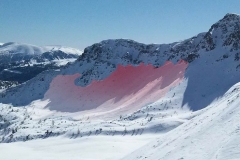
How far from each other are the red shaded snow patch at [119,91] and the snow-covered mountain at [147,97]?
9.7 inches

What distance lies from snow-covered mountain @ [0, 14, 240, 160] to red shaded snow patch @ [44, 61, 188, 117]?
25 cm

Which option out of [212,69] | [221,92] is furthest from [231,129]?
[212,69]

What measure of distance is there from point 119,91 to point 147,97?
10850 millimetres

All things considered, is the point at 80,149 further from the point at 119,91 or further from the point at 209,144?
the point at 119,91

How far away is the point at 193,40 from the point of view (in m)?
71.9

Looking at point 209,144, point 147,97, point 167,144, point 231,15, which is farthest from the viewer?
point 231,15

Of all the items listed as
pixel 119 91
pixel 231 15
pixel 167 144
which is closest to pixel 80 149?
pixel 167 144

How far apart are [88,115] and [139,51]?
34.3 meters

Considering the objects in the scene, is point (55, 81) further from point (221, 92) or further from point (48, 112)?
point (221, 92)

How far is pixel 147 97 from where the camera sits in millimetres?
53188

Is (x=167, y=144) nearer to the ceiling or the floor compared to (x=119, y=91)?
nearer to the floor

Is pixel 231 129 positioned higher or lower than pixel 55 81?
lower

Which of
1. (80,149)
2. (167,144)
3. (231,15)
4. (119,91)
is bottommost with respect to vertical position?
(80,149)

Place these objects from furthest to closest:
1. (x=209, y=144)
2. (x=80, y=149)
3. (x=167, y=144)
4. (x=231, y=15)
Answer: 1. (x=231, y=15)
2. (x=80, y=149)
3. (x=167, y=144)
4. (x=209, y=144)
